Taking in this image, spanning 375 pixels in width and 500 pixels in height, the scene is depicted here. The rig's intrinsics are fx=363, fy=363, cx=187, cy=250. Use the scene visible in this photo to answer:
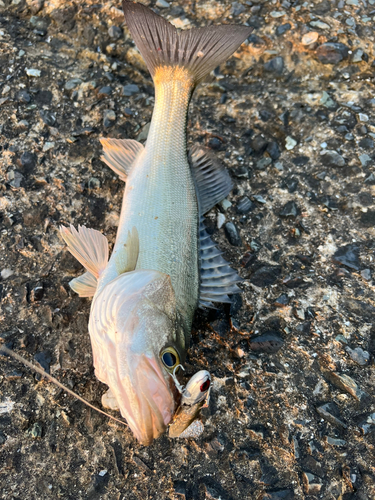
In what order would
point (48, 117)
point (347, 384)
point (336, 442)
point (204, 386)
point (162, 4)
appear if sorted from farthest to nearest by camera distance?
point (162, 4) → point (48, 117) → point (347, 384) → point (336, 442) → point (204, 386)

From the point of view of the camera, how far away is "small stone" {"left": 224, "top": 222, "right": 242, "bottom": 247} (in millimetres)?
3148

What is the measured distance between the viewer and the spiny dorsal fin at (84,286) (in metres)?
2.76

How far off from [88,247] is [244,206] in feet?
4.70

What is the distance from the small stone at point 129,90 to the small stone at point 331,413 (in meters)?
3.36

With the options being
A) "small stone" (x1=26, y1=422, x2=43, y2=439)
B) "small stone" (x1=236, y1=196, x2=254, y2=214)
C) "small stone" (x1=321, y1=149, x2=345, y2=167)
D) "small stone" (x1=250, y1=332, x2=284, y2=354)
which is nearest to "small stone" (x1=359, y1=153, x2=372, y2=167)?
"small stone" (x1=321, y1=149, x2=345, y2=167)

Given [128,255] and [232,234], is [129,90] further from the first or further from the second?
[128,255]

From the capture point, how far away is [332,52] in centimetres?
393

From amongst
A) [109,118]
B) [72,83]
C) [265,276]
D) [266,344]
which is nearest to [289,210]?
[265,276]

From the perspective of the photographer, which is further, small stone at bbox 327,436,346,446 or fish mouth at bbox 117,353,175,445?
small stone at bbox 327,436,346,446

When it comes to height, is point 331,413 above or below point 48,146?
below

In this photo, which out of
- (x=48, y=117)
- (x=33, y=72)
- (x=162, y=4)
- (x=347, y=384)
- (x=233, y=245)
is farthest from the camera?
(x=162, y=4)

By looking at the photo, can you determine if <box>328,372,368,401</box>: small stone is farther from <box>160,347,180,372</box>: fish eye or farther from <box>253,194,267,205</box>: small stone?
<box>253,194,267,205</box>: small stone

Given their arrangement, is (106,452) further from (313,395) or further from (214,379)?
(313,395)

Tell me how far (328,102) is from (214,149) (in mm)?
1322
